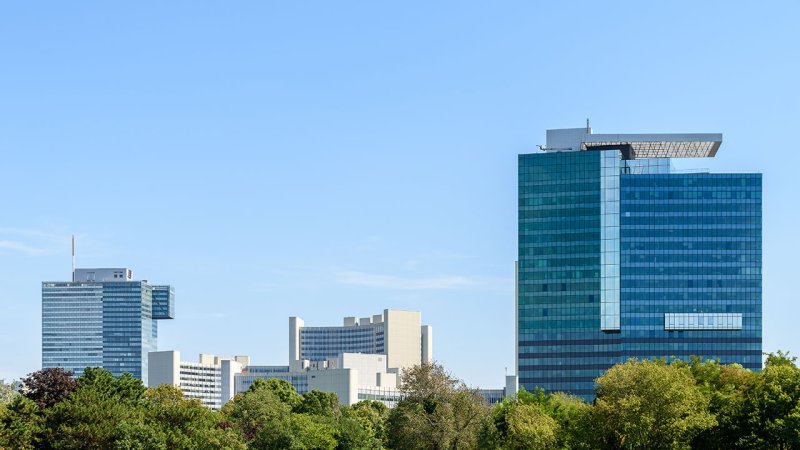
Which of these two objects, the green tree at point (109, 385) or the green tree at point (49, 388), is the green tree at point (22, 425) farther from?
the green tree at point (109, 385)

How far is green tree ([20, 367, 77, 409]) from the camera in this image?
118m

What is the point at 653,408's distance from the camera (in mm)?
104938

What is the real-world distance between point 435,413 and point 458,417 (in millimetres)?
2238

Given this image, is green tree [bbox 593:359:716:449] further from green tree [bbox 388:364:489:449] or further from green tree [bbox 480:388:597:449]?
green tree [bbox 388:364:489:449]

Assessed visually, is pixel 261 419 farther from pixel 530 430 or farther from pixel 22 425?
pixel 22 425

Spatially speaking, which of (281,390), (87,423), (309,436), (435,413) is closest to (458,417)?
(435,413)

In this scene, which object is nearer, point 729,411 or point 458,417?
point 729,411

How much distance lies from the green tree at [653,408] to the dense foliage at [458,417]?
9 cm

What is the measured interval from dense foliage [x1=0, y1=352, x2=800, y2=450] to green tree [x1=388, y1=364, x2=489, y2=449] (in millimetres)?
113

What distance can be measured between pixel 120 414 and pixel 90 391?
385cm

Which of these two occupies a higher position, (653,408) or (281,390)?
(653,408)

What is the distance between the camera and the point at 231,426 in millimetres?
133250

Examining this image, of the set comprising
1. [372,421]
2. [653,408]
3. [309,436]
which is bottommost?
[372,421]

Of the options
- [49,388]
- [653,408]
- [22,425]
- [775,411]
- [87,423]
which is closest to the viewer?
[775,411]
